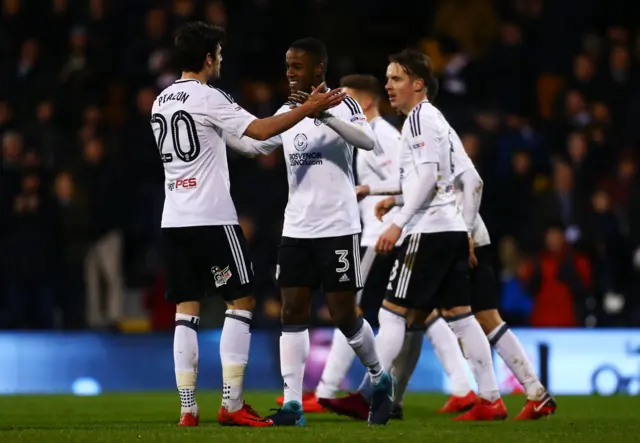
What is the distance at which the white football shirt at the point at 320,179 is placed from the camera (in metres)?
8.42

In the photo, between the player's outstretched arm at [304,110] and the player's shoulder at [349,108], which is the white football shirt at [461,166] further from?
the player's outstretched arm at [304,110]

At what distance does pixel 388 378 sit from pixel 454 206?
1345mm

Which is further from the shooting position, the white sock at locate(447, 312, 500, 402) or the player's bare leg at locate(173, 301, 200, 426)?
the white sock at locate(447, 312, 500, 402)

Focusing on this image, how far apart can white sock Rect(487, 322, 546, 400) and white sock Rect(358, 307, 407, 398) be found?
78 centimetres

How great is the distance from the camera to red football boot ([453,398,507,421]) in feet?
30.4

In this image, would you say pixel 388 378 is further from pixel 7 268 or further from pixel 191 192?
pixel 7 268

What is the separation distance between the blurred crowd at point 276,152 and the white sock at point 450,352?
3.41 m

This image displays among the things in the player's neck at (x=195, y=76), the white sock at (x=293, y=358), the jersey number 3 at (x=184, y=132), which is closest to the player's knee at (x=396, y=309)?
the white sock at (x=293, y=358)

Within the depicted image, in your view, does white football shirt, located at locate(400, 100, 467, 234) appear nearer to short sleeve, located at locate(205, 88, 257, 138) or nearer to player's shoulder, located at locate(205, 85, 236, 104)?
short sleeve, located at locate(205, 88, 257, 138)

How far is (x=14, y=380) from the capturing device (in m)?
14.2

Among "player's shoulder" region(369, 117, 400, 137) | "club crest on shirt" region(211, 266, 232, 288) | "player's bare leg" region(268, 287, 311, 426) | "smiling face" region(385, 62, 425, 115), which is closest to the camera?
"club crest on shirt" region(211, 266, 232, 288)

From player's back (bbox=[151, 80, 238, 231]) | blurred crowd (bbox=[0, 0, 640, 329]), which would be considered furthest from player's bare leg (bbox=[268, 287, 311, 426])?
blurred crowd (bbox=[0, 0, 640, 329])

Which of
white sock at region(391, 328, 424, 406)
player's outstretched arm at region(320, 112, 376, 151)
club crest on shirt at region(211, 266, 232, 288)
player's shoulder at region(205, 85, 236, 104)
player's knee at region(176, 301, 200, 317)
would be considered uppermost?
player's shoulder at region(205, 85, 236, 104)

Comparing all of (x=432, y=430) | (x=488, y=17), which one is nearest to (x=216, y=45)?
(x=432, y=430)
